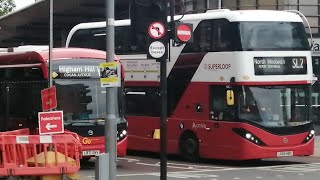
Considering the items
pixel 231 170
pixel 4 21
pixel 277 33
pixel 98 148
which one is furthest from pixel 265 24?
pixel 4 21

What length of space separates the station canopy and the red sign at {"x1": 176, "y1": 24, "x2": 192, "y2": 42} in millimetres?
29204

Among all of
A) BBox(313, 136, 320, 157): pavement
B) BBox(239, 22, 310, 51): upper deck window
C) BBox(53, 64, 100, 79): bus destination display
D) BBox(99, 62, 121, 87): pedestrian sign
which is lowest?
BBox(313, 136, 320, 157): pavement

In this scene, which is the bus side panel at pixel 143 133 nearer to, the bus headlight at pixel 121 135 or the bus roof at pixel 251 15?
the bus headlight at pixel 121 135

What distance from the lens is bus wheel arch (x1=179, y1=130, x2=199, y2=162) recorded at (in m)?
21.2

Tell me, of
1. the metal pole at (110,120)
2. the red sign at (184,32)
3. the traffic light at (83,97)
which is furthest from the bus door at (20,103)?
the red sign at (184,32)

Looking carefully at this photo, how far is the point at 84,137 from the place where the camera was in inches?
717

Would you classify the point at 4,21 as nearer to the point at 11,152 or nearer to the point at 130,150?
the point at 130,150

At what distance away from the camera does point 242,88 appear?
1962 cm

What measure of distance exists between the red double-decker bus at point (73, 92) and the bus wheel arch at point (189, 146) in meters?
2.89

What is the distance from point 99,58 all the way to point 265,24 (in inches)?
194

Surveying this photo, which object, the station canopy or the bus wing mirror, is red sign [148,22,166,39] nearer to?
the bus wing mirror

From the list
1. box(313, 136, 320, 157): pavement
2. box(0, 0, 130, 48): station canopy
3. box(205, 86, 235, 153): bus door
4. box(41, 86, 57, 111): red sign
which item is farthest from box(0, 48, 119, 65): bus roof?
box(0, 0, 130, 48): station canopy

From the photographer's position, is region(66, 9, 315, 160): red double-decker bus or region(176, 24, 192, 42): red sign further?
region(66, 9, 315, 160): red double-decker bus

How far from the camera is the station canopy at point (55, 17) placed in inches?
1670
